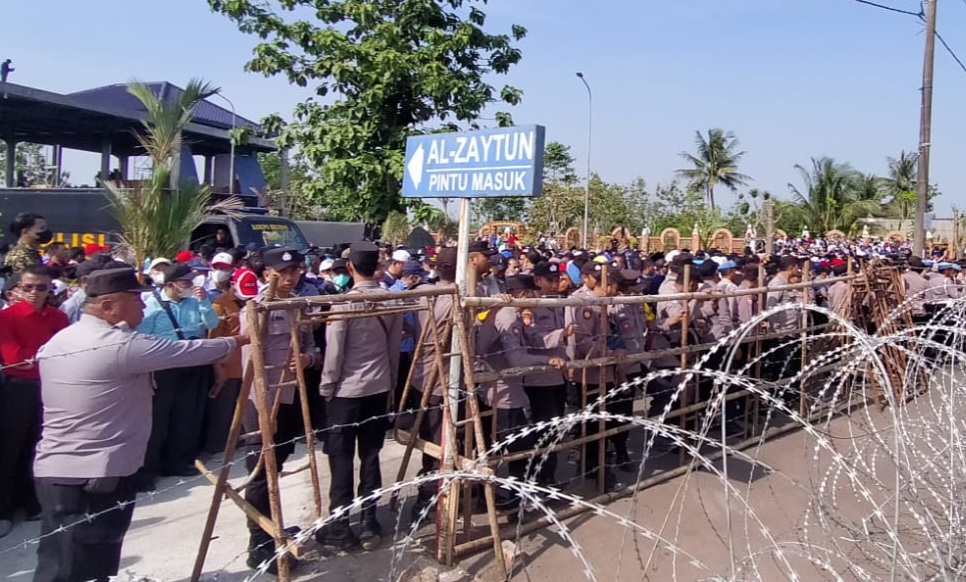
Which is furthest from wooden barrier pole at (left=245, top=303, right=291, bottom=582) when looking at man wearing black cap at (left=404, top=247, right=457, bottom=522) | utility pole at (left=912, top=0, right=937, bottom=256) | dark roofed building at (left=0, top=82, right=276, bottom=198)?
utility pole at (left=912, top=0, right=937, bottom=256)

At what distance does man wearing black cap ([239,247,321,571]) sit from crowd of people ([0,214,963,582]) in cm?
1

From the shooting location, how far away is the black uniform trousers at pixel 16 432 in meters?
4.36

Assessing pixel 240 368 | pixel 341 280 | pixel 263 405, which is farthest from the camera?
pixel 341 280

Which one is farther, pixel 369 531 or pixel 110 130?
pixel 110 130

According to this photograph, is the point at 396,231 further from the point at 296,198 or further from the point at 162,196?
the point at 296,198

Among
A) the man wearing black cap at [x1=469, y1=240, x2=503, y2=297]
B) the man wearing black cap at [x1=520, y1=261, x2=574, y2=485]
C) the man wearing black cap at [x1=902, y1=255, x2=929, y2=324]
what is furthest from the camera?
the man wearing black cap at [x1=902, y1=255, x2=929, y2=324]

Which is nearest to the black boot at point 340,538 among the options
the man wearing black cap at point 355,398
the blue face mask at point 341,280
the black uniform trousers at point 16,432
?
the man wearing black cap at point 355,398

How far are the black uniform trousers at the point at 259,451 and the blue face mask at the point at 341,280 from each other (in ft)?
8.35

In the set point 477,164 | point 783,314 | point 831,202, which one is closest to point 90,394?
point 477,164

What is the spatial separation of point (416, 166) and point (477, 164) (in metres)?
0.55

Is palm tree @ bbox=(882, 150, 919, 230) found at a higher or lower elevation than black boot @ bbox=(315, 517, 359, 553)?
higher

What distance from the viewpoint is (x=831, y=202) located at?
34.3 meters

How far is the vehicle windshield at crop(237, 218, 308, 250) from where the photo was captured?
12312 mm

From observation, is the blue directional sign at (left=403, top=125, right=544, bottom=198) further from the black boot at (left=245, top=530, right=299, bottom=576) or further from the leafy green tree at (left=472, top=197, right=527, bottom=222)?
the leafy green tree at (left=472, top=197, right=527, bottom=222)
